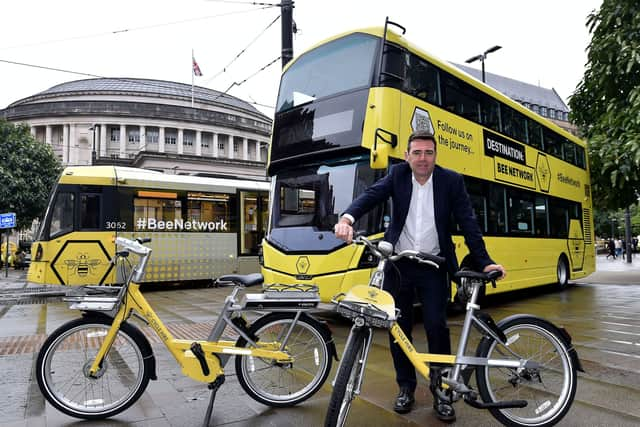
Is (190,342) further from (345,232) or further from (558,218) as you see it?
(558,218)

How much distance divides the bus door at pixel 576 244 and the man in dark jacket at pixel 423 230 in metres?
10.5

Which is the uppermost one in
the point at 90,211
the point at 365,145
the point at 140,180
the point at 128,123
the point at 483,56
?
the point at 128,123

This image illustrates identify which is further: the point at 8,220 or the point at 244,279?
the point at 8,220

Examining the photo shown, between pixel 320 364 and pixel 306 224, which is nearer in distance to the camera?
pixel 320 364

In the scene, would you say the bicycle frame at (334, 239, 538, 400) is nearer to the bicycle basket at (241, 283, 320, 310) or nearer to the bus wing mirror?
the bicycle basket at (241, 283, 320, 310)

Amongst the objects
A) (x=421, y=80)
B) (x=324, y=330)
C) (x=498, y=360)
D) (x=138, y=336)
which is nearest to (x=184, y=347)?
(x=138, y=336)

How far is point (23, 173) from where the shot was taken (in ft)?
101

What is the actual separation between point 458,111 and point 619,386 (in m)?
5.37

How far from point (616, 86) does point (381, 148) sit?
779 centimetres

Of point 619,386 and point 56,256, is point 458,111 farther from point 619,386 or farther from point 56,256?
point 56,256

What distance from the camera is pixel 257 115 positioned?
71.3 meters

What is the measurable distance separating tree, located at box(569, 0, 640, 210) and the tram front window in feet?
16.4

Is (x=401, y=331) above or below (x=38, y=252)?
below

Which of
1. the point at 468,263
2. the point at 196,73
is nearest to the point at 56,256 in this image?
the point at 468,263
